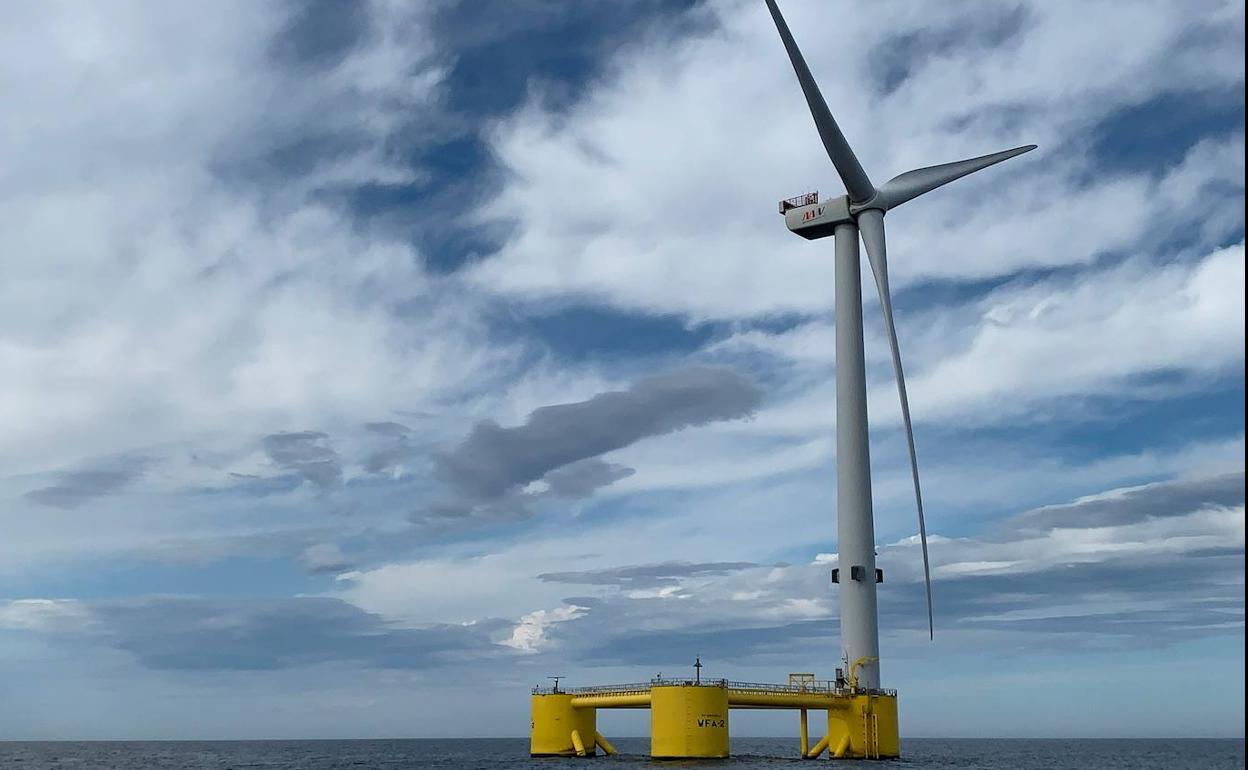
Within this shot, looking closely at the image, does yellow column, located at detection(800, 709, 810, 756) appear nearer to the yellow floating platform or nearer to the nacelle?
the yellow floating platform

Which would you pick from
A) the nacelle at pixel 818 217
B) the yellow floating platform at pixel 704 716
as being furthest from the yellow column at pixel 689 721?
the nacelle at pixel 818 217

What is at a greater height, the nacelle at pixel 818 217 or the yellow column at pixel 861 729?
the nacelle at pixel 818 217

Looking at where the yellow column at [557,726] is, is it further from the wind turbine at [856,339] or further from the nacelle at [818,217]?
the nacelle at [818,217]

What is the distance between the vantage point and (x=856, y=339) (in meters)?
128

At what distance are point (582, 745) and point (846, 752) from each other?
1074 inches

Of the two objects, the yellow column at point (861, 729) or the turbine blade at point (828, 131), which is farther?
the yellow column at point (861, 729)

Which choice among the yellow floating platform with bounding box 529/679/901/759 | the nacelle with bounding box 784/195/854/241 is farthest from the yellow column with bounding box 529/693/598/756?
the nacelle with bounding box 784/195/854/241

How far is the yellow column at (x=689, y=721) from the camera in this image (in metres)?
104

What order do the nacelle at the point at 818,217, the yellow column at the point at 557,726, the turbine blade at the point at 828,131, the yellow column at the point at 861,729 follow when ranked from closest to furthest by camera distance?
the turbine blade at the point at 828,131 → the yellow column at the point at 861,729 → the yellow column at the point at 557,726 → the nacelle at the point at 818,217

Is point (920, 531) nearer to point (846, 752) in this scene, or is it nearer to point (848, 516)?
point (848, 516)

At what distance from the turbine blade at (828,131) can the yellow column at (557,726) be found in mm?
63212

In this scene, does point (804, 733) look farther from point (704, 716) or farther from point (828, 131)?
point (828, 131)

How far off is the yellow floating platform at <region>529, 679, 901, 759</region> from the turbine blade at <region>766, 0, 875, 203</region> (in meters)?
53.1

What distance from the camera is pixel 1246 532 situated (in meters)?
15.8
